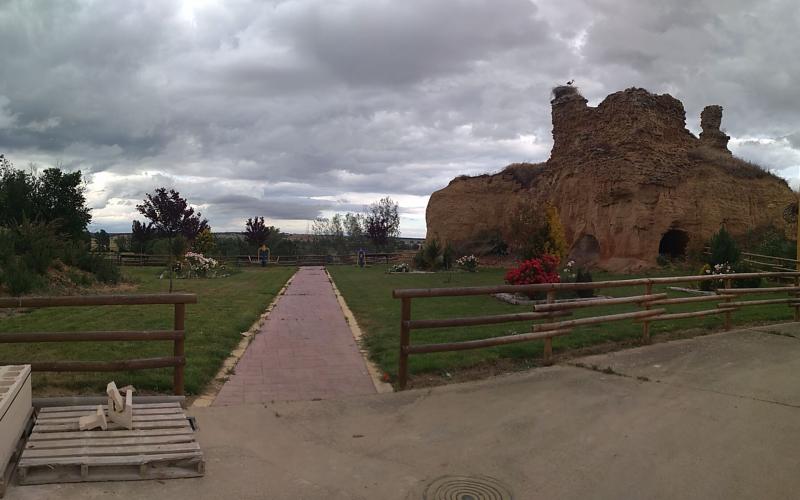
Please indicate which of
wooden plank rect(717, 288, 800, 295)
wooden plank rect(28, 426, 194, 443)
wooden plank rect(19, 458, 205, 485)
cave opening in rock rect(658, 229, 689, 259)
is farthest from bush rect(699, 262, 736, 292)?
wooden plank rect(19, 458, 205, 485)

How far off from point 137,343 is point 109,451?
15.6ft

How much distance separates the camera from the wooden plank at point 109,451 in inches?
149

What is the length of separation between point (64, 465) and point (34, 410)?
1452 millimetres

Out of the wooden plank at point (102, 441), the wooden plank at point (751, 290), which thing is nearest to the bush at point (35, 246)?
the wooden plank at point (102, 441)

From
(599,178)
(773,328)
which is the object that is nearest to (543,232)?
(599,178)

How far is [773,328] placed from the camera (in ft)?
32.6

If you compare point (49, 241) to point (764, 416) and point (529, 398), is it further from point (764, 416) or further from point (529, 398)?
point (764, 416)

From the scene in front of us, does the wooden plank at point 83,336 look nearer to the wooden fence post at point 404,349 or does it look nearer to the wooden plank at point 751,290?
the wooden fence post at point 404,349

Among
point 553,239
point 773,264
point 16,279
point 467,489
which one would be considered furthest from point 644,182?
point 467,489

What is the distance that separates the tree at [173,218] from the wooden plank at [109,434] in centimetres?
1798

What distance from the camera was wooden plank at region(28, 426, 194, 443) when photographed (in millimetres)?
4096

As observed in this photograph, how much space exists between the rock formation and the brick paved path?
66.4ft

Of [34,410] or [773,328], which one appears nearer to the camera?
[34,410]

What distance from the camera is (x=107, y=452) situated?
3900mm
